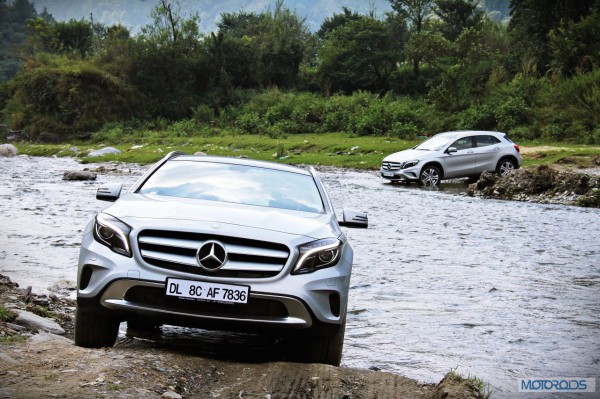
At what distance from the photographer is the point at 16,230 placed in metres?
14.7

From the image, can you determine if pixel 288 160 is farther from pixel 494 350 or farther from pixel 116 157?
pixel 494 350

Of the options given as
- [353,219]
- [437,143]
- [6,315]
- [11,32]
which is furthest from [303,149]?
[11,32]

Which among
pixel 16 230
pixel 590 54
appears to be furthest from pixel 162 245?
pixel 590 54

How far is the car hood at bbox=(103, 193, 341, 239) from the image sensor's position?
582cm

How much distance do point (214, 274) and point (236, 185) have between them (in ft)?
5.32

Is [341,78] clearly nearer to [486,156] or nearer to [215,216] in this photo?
[486,156]

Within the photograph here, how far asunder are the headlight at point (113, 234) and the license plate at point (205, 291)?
38cm

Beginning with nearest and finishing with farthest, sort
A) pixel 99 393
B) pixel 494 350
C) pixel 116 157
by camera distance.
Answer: pixel 99 393 < pixel 494 350 < pixel 116 157

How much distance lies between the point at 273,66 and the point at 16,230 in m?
55.8

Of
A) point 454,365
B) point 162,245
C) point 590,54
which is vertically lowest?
point 454,365

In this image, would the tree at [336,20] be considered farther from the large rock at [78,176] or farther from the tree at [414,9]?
the large rock at [78,176]

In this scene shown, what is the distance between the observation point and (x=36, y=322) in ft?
23.2

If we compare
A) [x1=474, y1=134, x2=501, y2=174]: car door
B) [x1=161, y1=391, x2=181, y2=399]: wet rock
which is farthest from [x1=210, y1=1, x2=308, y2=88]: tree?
[x1=161, y1=391, x2=181, y2=399]: wet rock

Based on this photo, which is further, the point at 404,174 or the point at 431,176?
the point at 431,176
